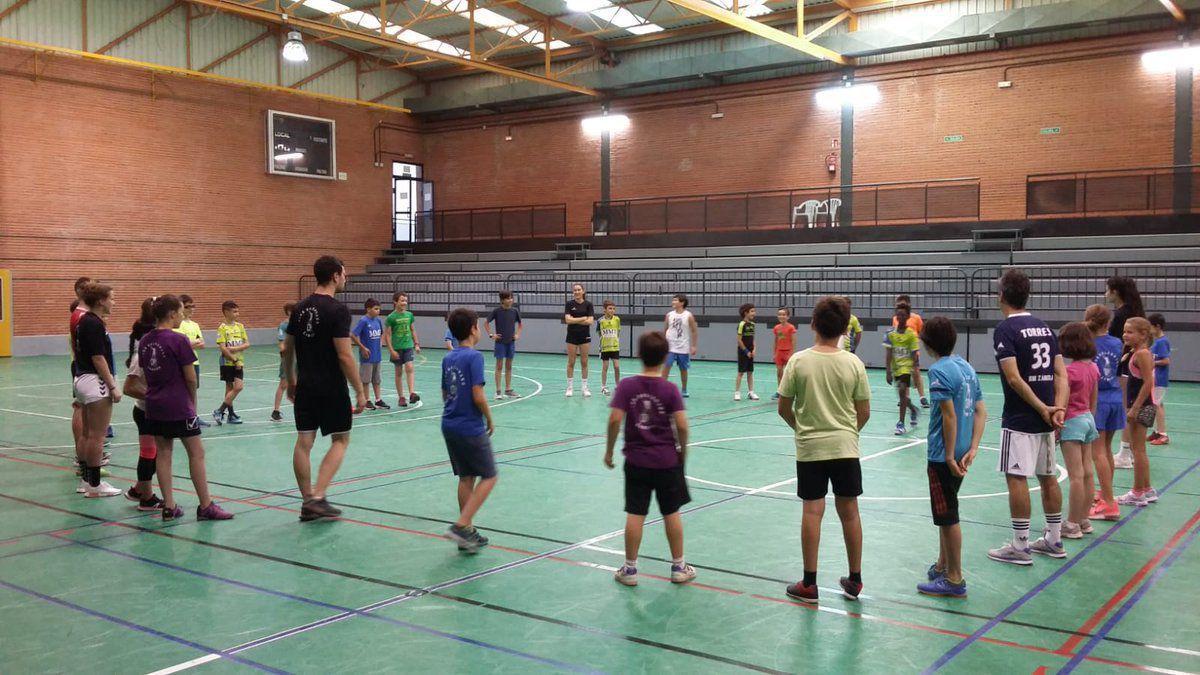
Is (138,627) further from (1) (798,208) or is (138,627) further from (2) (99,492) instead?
(1) (798,208)

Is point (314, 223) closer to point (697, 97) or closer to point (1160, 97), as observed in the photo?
point (697, 97)

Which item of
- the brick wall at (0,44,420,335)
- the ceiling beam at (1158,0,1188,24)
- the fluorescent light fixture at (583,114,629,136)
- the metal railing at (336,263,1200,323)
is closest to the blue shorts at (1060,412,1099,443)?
the metal railing at (336,263,1200,323)

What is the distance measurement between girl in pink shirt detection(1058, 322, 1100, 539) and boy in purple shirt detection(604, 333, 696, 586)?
286cm

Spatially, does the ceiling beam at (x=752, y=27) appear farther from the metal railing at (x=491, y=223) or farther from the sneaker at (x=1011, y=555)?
the sneaker at (x=1011, y=555)

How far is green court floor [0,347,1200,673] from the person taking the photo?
4.85 meters

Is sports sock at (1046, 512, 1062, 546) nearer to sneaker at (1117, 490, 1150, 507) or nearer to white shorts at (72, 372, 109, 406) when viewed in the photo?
sneaker at (1117, 490, 1150, 507)

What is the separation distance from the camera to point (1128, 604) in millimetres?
5605

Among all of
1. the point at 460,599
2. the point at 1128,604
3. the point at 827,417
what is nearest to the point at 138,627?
the point at 460,599

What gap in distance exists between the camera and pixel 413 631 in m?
5.19

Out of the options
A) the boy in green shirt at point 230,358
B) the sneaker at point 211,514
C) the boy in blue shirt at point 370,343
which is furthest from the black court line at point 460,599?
the boy in blue shirt at point 370,343

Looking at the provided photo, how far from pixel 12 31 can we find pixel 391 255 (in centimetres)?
1459

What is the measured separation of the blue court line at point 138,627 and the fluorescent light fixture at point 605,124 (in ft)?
96.6

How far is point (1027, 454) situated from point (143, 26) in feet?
95.2

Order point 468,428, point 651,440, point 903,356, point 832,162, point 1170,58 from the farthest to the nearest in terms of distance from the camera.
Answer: point 832,162
point 1170,58
point 903,356
point 468,428
point 651,440
